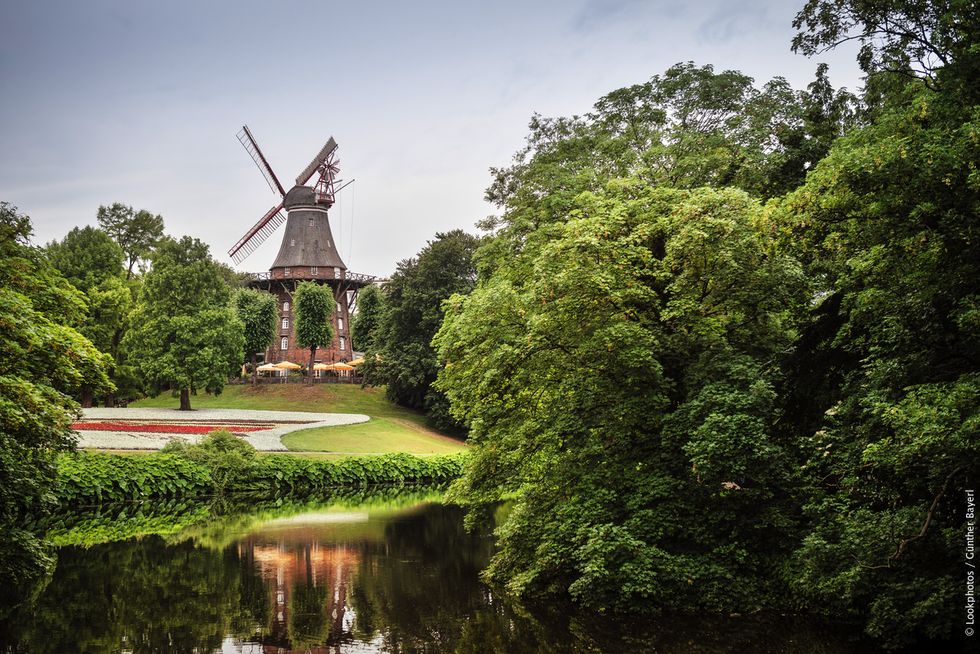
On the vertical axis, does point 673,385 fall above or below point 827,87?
below

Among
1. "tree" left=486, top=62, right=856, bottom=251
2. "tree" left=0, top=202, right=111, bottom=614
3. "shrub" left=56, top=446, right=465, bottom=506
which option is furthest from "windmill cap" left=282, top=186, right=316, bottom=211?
"tree" left=0, top=202, right=111, bottom=614

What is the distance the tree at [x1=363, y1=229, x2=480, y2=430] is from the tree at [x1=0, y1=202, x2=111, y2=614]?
142 feet

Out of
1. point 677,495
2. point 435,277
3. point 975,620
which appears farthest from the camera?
point 435,277

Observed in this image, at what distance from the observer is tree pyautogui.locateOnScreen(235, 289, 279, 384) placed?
250 ft

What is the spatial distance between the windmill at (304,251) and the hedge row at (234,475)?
1433 inches

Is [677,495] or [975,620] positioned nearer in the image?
[975,620]

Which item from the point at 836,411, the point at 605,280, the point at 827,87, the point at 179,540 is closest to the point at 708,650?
the point at 836,411

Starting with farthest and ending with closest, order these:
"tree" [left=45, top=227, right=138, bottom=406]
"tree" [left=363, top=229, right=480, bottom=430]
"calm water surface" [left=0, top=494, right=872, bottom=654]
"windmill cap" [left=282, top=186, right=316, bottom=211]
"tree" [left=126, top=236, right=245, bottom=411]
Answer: "windmill cap" [left=282, top=186, right=316, bottom=211], "tree" [left=363, top=229, right=480, bottom=430], "tree" [left=45, top=227, right=138, bottom=406], "tree" [left=126, top=236, right=245, bottom=411], "calm water surface" [left=0, top=494, right=872, bottom=654]

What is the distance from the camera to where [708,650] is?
1386cm

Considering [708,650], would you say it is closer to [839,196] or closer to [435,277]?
[839,196]

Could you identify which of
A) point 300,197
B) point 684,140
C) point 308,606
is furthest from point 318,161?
point 308,606

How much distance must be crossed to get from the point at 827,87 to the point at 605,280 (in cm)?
1409

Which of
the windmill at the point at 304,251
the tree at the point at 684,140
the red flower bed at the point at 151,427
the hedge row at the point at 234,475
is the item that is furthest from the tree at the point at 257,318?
the tree at the point at 684,140

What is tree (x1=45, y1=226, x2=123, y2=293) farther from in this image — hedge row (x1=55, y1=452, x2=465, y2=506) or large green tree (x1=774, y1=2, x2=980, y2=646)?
large green tree (x1=774, y1=2, x2=980, y2=646)
